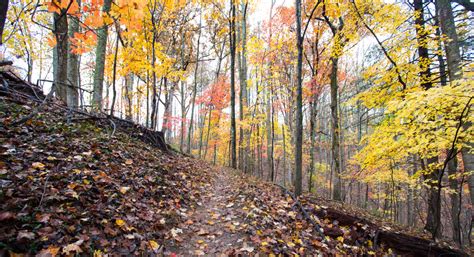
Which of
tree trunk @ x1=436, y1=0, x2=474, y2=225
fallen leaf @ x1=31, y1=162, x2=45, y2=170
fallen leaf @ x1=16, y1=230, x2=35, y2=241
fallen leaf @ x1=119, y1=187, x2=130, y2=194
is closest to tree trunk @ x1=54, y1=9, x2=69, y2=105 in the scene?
fallen leaf @ x1=31, y1=162, x2=45, y2=170

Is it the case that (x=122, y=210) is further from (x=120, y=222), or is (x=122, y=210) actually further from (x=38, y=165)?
(x=38, y=165)

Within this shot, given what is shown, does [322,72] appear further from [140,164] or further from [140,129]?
[140,164]

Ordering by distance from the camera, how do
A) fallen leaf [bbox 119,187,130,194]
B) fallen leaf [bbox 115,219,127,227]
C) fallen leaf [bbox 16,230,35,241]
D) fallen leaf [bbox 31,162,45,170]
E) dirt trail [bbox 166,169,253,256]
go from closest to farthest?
fallen leaf [bbox 16,230,35,241] → fallen leaf [bbox 115,219,127,227] → fallen leaf [bbox 31,162,45,170] → dirt trail [bbox 166,169,253,256] → fallen leaf [bbox 119,187,130,194]

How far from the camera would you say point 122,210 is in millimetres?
3002

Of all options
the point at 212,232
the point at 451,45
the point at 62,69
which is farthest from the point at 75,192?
the point at 451,45

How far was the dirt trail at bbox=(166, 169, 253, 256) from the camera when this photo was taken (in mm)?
3092

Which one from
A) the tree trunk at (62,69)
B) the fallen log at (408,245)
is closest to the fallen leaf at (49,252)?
the tree trunk at (62,69)

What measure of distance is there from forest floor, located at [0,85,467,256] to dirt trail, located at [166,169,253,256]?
0.02 meters

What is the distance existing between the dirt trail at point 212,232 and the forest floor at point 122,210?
18 millimetres

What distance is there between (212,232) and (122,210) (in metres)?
1.53

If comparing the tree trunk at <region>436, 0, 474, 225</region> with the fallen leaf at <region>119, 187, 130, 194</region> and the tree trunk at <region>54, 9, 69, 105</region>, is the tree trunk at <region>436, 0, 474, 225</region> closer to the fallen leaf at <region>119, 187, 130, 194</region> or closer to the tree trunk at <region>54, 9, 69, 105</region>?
the fallen leaf at <region>119, 187, 130, 194</region>

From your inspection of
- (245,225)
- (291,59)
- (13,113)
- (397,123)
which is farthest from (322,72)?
(13,113)

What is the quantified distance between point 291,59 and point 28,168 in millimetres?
14672

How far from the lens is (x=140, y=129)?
24.3ft
